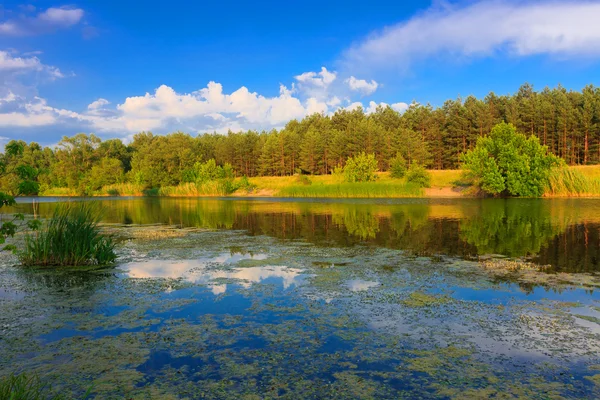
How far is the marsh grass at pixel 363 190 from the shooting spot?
53.9 metres

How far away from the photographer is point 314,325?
7590mm

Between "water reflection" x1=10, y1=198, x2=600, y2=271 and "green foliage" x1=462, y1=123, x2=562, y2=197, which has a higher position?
"green foliage" x1=462, y1=123, x2=562, y2=197

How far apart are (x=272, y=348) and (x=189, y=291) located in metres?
4.20

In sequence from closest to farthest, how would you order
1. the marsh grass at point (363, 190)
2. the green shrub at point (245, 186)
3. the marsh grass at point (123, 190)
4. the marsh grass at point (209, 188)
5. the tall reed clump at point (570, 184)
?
the tall reed clump at point (570, 184)
the marsh grass at point (363, 190)
the marsh grass at point (209, 188)
the green shrub at point (245, 186)
the marsh grass at point (123, 190)

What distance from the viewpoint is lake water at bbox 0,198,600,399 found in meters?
5.46

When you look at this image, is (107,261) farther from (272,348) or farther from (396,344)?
(396,344)

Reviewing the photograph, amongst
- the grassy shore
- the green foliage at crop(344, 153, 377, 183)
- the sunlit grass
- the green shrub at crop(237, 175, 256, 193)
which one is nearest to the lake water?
the grassy shore

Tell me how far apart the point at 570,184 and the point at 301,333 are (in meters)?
47.2

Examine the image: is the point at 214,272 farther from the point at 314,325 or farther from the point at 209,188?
the point at 209,188

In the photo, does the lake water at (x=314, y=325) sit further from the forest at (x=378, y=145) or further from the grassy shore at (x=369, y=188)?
the forest at (x=378, y=145)

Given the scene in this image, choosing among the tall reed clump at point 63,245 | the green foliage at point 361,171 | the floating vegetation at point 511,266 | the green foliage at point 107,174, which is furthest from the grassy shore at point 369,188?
the tall reed clump at point 63,245

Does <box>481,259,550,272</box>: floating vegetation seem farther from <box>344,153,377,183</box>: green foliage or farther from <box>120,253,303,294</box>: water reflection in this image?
<box>344,153,377,183</box>: green foliage

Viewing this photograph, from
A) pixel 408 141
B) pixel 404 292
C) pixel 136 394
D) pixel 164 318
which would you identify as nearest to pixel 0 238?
pixel 136 394

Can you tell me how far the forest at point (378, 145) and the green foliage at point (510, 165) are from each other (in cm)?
2949
